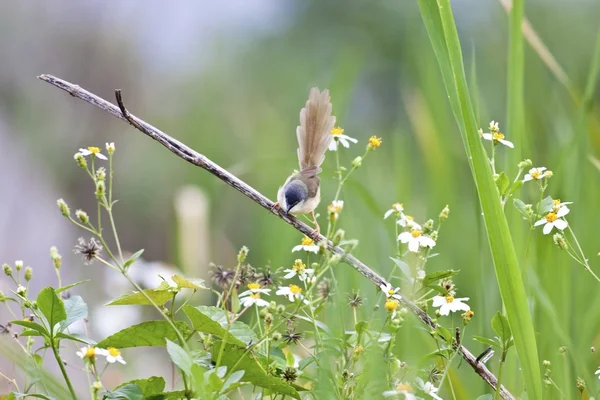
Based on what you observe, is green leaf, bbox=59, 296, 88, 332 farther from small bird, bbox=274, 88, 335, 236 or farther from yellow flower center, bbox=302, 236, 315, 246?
small bird, bbox=274, 88, 335, 236

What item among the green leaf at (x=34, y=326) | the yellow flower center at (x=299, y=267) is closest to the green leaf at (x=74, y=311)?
the green leaf at (x=34, y=326)

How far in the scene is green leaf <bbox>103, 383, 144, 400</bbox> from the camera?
831 millimetres

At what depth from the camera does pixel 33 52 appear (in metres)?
3.79

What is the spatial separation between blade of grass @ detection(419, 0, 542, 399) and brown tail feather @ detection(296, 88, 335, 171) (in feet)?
1.43

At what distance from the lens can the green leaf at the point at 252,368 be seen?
0.83 metres

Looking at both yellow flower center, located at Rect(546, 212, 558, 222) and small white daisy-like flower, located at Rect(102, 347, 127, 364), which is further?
yellow flower center, located at Rect(546, 212, 558, 222)

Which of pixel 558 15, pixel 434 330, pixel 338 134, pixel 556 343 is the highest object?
pixel 558 15

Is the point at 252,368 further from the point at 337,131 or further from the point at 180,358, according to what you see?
the point at 337,131

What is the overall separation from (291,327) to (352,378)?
13 cm

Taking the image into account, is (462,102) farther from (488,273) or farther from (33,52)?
(33,52)

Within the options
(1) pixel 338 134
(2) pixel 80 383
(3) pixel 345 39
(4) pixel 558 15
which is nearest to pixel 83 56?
(3) pixel 345 39

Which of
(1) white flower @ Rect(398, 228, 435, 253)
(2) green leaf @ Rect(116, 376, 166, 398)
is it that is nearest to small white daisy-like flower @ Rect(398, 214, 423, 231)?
(1) white flower @ Rect(398, 228, 435, 253)

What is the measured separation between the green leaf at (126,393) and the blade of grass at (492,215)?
17.2 inches

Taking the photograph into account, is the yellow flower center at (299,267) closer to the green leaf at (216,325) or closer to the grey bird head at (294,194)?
the green leaf at (216,325)
